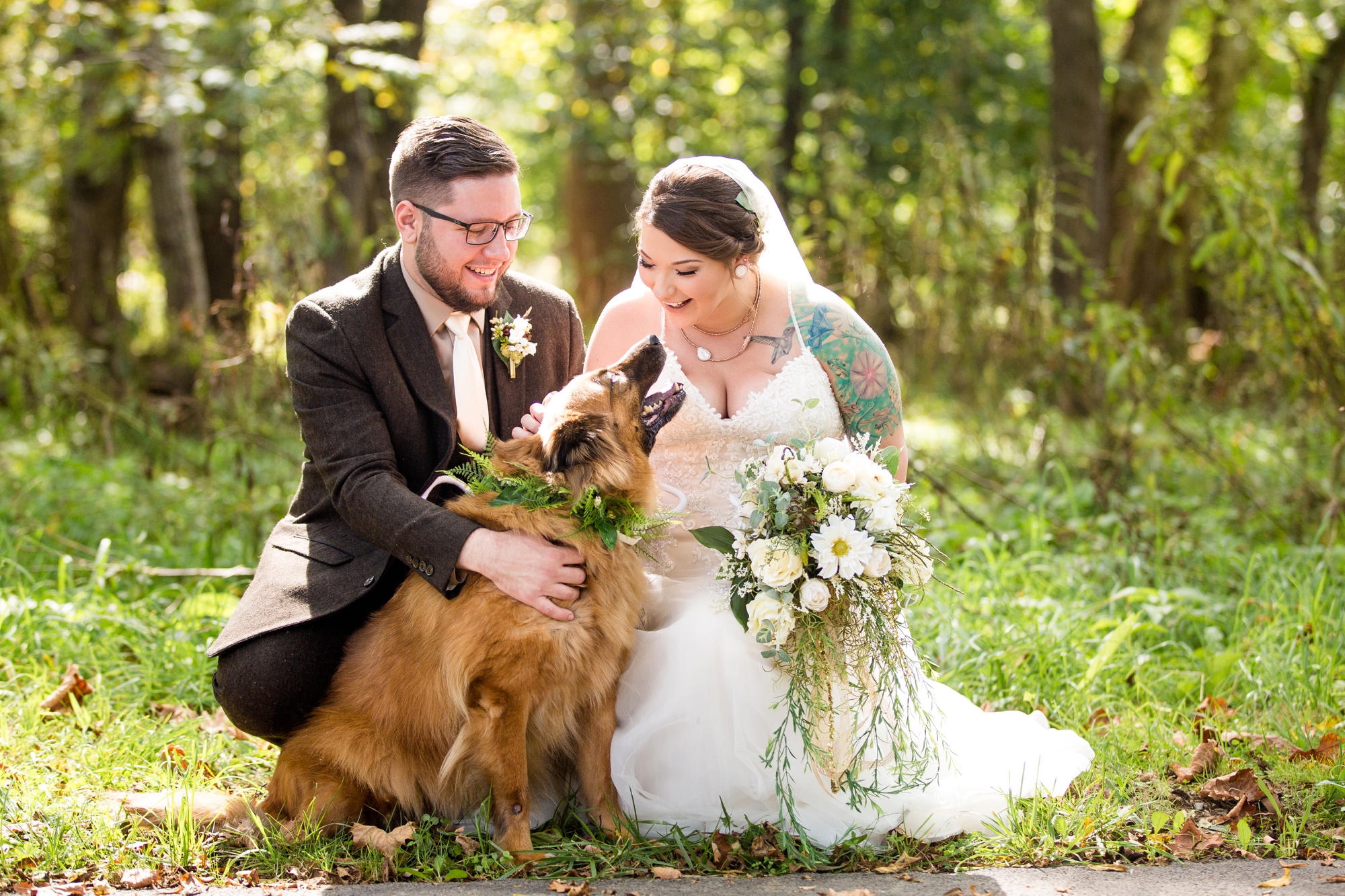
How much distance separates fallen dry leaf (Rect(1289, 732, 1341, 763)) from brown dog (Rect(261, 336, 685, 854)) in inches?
85.1

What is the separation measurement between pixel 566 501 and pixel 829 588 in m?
0.75

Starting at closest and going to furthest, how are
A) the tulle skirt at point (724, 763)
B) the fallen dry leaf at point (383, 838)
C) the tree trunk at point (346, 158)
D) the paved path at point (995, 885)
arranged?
the paved path at point (995, 885) < the fallen dry leaf at point (383, 838) < the tulle skirt at point (724, 763) < the tree trunk at point (346, 158)

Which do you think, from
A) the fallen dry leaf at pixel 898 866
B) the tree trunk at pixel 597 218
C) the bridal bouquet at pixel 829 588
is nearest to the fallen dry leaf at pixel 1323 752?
the bridal bouquet at pixel 829 588

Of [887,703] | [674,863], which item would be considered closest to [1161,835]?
[887,703]

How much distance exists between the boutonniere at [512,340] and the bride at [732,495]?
1.10 feet

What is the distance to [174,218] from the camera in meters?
8.27

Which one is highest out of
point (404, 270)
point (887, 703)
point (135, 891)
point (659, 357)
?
point (404, 270)

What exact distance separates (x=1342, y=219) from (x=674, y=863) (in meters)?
5.69

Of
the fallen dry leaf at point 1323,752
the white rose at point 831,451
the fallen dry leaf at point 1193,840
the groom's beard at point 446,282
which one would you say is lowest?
the fallen dry leaf at point 1193,840

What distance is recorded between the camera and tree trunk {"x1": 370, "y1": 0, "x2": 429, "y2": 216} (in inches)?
300

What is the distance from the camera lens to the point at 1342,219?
5.99 metres

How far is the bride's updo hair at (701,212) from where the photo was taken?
9.95 feet

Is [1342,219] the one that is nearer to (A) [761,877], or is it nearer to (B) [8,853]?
(A) [761,877]

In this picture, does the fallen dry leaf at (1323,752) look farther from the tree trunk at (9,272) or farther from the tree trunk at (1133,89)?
the tree trunk at (1133,89)
